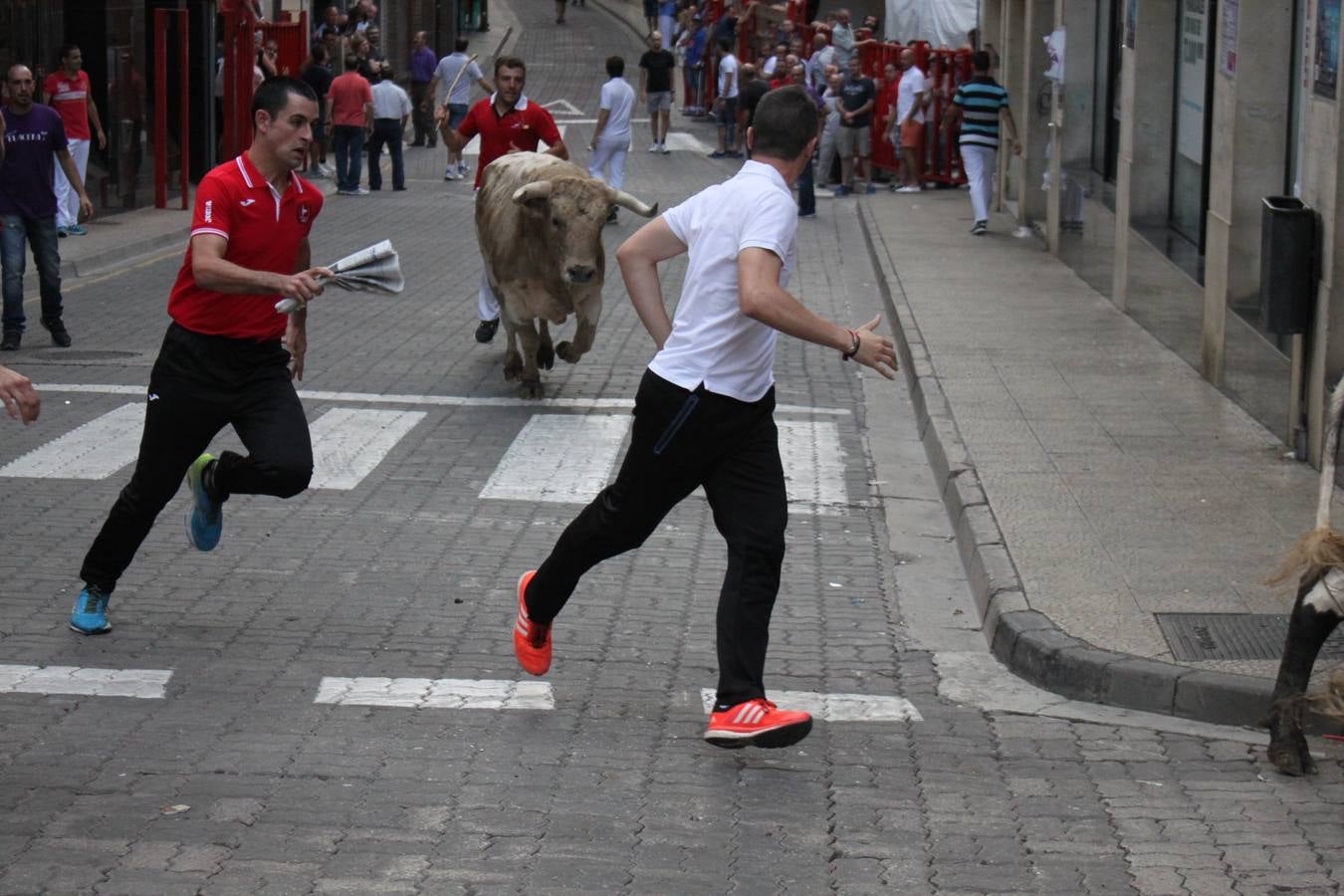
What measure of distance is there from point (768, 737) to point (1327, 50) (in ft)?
20.6

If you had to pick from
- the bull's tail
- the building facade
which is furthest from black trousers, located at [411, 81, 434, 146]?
the bull's tail

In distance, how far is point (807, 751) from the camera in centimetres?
617

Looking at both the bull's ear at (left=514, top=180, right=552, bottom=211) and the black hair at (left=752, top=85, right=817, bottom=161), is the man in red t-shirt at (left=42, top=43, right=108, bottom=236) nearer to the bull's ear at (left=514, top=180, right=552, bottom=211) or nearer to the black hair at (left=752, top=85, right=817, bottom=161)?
the bull's ear at (left=514, top=180, right=552, bottom=211)

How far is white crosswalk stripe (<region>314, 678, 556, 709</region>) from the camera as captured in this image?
6.57 m

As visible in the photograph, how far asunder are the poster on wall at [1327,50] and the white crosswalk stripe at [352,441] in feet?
17.5

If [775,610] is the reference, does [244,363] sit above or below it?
above

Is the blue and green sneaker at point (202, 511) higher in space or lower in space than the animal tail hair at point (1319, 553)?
lower

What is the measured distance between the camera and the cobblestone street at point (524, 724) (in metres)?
5.20

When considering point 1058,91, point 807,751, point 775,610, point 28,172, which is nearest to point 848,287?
point 1058,91

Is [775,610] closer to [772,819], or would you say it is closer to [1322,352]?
[772,819]

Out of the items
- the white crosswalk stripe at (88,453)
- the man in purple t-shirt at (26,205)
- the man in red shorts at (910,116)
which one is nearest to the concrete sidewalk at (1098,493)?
the white crosswalk stripe at (88,453)

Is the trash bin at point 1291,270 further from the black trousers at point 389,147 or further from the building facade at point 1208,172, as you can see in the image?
the black trousers at point 389,147

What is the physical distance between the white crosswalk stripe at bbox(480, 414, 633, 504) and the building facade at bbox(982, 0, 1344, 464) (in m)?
3.62

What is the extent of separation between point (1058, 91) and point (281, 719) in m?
15.9
